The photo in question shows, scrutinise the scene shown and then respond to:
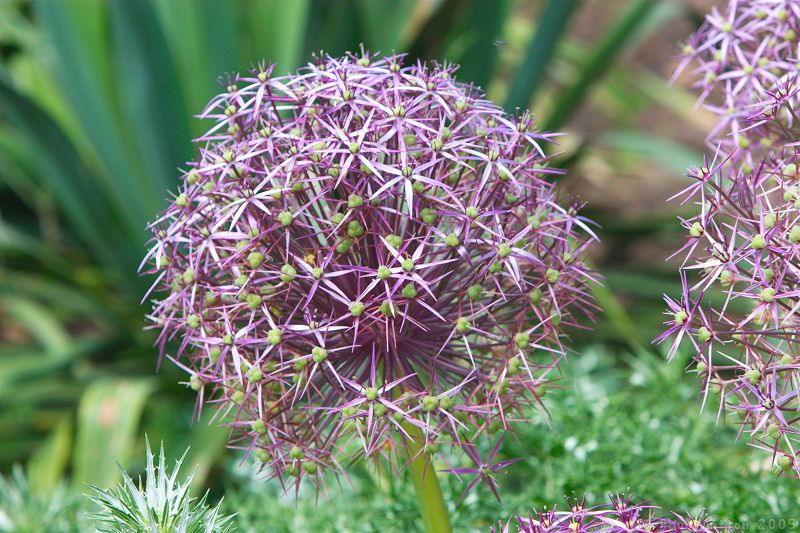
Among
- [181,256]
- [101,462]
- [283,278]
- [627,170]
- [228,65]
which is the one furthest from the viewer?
[627,170]

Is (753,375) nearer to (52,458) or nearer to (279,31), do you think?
(279,31)

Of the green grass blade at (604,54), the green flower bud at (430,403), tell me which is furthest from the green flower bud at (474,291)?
the green grass blade at (604,54)

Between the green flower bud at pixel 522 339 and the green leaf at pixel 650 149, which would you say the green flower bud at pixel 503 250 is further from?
the green leaf at pixel 650 149

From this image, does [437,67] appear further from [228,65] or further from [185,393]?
[185,393]

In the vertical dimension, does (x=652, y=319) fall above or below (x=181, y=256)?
below

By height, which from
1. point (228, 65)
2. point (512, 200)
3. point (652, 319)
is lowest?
point (652, 319)

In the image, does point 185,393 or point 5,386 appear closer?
point 5,386

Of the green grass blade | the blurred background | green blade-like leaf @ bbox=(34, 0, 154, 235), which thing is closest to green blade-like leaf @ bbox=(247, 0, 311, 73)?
the blurred background

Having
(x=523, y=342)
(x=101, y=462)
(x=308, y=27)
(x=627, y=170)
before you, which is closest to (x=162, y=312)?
(x=523, y=342)
